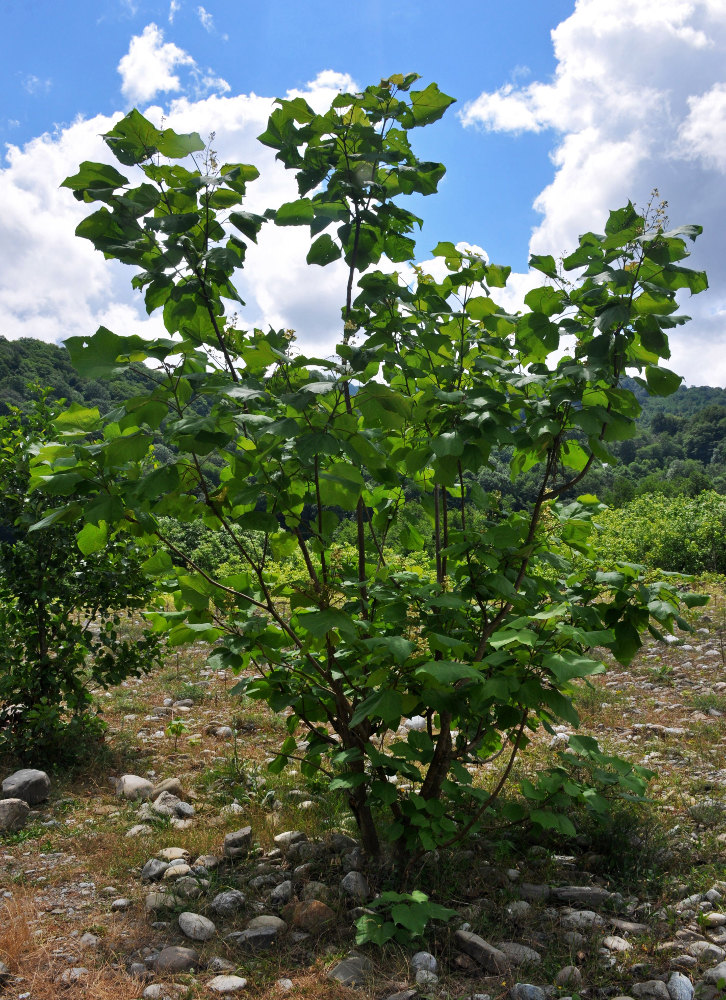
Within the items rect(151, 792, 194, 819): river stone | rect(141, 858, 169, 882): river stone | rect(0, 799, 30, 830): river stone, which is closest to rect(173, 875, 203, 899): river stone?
rect(141, 858, 169, 882): river stone

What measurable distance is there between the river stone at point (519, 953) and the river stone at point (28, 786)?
298 centimetres

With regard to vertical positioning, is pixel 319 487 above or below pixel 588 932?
above

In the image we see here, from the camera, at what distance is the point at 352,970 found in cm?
237

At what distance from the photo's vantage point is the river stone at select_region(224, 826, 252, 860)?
3.38 meters

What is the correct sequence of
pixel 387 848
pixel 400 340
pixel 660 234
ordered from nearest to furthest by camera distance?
pixel 660 234
pixel 400 340
pixel 387 848

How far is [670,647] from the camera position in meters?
7.72

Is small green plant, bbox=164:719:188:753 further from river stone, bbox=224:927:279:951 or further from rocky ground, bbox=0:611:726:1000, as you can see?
river stone, bbox=224:927:279:951

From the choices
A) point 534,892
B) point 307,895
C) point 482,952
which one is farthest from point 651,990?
point 307,895

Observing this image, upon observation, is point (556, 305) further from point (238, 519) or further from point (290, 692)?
point (290, 692)

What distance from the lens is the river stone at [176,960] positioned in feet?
8.20

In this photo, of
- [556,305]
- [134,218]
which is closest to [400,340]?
[556,305]

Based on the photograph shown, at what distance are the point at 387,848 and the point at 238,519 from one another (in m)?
1.82

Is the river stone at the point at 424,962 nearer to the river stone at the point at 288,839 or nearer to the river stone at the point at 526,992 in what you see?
the river stone at the point at 526,992

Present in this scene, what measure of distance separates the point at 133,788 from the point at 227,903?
62.8 inches
